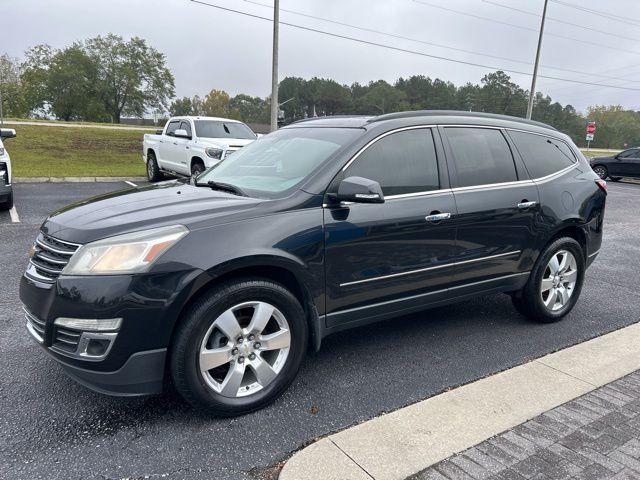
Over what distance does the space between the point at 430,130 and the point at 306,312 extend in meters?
1.69

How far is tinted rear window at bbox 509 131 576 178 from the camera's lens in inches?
166

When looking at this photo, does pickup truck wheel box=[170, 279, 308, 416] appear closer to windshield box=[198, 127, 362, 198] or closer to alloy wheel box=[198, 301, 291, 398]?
alloy wheel box=[198, 301, 291, 398]

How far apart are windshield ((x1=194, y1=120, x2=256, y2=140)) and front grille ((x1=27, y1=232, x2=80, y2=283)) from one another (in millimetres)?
9344

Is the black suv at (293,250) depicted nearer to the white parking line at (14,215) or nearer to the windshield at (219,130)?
the white parking line at (14,215)

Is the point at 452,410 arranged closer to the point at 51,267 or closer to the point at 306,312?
the point at 306,312

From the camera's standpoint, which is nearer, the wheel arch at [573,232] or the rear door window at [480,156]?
the rear door window at [480,156]

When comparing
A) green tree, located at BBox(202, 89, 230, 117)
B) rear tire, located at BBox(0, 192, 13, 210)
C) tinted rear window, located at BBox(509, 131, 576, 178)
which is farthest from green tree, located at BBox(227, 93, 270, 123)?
tinted rear window, located at BBox(509, 131, 576, 178)

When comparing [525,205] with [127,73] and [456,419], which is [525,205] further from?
[127,73]

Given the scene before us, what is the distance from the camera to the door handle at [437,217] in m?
3.45

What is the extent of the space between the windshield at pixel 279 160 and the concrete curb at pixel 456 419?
1520 mm

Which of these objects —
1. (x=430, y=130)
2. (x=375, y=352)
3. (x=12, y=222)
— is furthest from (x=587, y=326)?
(x=12, y=222)

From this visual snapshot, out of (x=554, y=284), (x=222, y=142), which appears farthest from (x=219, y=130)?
(x=554, y=284)

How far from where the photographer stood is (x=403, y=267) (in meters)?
3.38

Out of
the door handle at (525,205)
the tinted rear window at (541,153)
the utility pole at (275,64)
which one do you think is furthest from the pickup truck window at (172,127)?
the door handle at (525,205)
